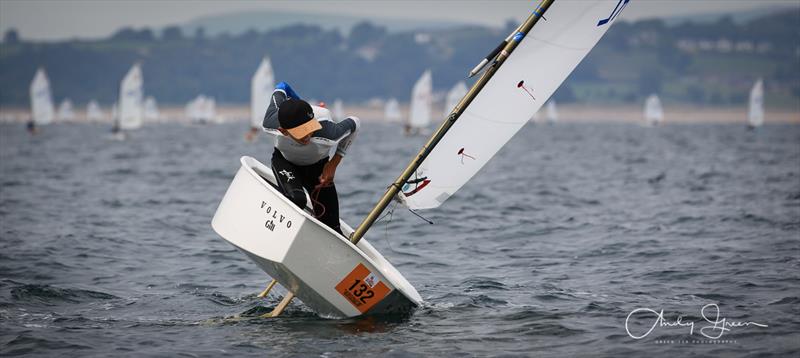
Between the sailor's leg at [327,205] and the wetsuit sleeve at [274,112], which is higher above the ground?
the wetsuit sleeve at [274,112]

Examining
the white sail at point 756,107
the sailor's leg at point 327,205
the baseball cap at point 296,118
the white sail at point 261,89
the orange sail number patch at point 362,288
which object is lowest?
the white sail at point 756,107

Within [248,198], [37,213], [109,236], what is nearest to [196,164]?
[37,213]

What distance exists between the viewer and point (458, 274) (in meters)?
11.2

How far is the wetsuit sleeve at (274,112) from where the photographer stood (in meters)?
8.38

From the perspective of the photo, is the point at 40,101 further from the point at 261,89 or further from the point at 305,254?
the point at 305,254

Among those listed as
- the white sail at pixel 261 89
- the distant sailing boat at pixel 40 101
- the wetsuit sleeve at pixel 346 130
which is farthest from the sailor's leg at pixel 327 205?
the distant sailing boat at pixel 40 101

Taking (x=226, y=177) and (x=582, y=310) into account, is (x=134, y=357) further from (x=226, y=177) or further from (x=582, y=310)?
(x=226, y=177)

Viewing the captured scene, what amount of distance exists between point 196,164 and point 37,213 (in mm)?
16800

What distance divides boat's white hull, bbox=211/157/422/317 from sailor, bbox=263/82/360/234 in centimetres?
32

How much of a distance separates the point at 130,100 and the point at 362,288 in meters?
55.2

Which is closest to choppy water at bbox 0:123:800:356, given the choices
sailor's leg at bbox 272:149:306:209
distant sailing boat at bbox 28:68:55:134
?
sailor's leg at bbox 272:149:306:209

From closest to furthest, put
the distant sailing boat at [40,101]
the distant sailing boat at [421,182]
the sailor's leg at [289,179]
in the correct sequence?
the distant sailing boat at [421,182] < the sailor's leg at [289,179] < the distant sailing boat at [40,101]

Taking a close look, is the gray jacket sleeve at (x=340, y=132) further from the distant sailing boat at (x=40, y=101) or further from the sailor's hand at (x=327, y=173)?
the distant sailing boat at (x=40, y=101)
